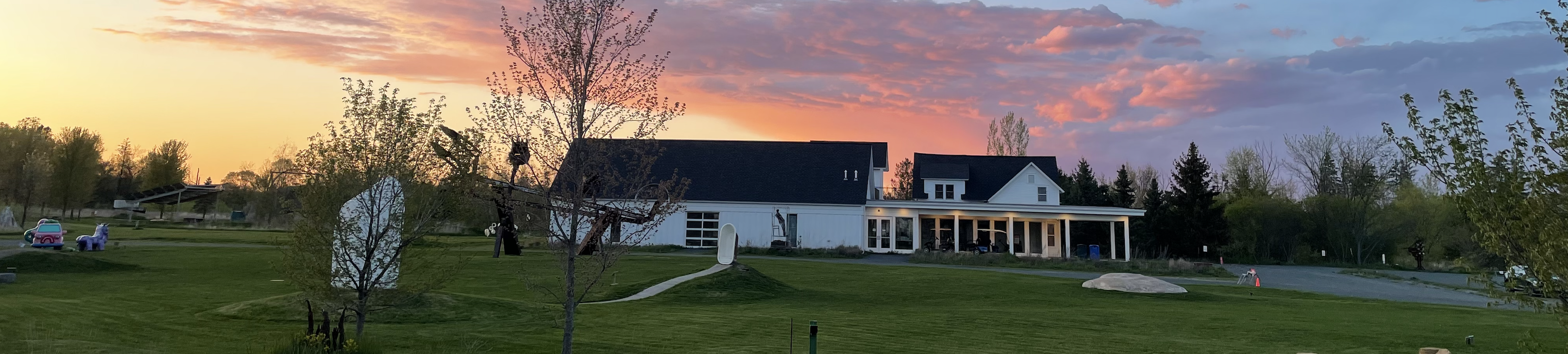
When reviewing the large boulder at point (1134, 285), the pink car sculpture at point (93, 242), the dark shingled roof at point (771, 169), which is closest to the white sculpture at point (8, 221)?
the pink car sculpture at point (93, 242)

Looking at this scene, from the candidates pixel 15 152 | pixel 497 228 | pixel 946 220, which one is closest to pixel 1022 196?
pixel 946 220

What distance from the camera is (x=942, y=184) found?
1773 inches

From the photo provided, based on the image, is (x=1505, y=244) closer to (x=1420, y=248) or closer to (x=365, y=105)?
(x=365, y=105)

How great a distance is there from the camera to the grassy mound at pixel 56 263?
63.8ft

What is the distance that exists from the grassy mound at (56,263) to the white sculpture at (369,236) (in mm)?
14768

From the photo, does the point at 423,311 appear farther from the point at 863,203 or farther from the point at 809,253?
the point at 863,203

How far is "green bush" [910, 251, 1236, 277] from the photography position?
104 ft

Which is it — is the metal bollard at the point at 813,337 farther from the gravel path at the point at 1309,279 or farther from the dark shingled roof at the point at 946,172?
the dark shingled roof at the point at 946,172

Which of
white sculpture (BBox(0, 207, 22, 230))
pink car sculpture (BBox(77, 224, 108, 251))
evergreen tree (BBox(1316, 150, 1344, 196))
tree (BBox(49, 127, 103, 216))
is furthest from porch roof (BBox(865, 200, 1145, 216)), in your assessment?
tree (BBox(49, 127, 103, 216))

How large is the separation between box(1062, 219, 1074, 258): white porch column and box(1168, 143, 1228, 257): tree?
5163 millimetres

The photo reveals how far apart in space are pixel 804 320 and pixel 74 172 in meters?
64.8

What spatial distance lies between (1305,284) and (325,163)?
29.9 m

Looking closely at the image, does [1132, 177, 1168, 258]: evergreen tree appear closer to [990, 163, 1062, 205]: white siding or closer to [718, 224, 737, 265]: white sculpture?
[990, 163, 1062, 205]: white siding

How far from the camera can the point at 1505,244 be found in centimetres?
677
